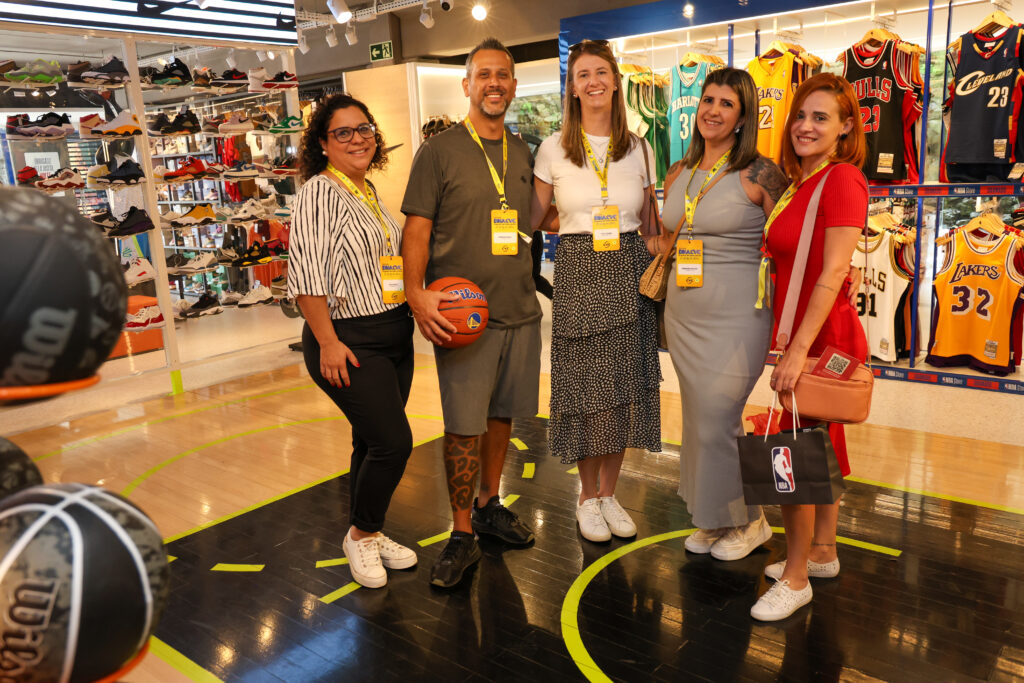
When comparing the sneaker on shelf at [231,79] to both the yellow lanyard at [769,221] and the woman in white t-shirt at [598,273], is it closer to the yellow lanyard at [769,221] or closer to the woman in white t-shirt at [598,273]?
the woman in white t-shirt at [598,273]

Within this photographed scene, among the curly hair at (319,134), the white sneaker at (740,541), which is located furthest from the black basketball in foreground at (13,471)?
the white sneaker at (740,541)

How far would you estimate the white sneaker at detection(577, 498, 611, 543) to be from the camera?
328 centimetres

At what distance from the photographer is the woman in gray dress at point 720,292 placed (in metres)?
2.74

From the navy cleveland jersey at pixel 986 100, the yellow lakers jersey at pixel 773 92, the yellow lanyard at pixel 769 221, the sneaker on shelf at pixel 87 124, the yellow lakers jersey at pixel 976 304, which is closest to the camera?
the yellow lanyard at pixel 769 221

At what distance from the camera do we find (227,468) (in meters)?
4.48

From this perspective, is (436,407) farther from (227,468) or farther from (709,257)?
(709,257)

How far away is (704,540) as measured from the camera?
125 inches

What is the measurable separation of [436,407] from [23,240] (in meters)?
4.64

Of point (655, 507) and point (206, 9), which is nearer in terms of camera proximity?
point (655, 507)

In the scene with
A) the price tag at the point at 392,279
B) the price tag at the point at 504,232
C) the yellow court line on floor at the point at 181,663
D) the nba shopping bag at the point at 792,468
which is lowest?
the yellow court line on floor at the point at 181,663

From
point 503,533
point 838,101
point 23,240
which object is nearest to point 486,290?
point 503,533

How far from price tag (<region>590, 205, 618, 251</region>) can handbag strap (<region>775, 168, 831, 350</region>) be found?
718 mm

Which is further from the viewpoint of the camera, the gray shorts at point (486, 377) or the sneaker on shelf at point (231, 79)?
the sneaker on shelf at point (231, 79)

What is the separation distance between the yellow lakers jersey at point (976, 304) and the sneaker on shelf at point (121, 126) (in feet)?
19.3
